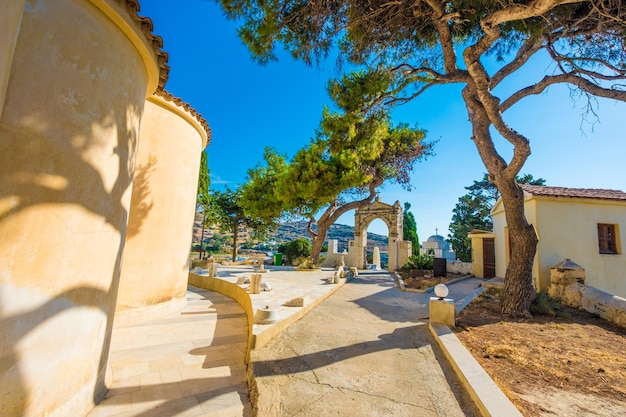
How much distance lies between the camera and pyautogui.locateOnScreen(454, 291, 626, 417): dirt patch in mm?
2969

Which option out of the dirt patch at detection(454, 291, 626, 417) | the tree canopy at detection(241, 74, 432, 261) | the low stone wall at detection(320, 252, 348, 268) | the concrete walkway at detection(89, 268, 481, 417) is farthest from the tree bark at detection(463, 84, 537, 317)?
the low stone wall at detection(320, 252, 348, 268)

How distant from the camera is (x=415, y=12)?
650cm

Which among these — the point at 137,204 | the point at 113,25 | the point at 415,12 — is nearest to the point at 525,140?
the point at 415,12

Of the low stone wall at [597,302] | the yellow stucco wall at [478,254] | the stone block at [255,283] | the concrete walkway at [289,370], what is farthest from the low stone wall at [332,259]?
the concrete walkway at [289,370]

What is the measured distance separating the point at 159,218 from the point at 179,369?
3.85 m

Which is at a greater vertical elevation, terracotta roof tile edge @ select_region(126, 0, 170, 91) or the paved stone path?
terracotta roof tile edge @ select_region(126, 0, 170, 91)

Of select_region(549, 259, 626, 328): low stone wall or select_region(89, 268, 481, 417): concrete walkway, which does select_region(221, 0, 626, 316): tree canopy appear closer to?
select_region(549, 259, 626, 328): low stone wall

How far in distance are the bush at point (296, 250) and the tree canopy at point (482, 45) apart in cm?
1619

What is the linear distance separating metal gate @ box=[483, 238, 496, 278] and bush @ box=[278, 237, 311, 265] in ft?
40.1

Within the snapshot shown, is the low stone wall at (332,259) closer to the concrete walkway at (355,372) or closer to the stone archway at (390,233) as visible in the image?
the stone archway at (390,233)

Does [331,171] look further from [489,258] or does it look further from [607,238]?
[607,238]

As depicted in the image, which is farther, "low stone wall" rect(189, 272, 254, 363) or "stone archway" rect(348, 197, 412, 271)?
"stone archway" rect(348, 197, 412, 271)

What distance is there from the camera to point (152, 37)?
12.0 ft

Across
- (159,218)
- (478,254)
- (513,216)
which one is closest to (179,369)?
(159,218)
